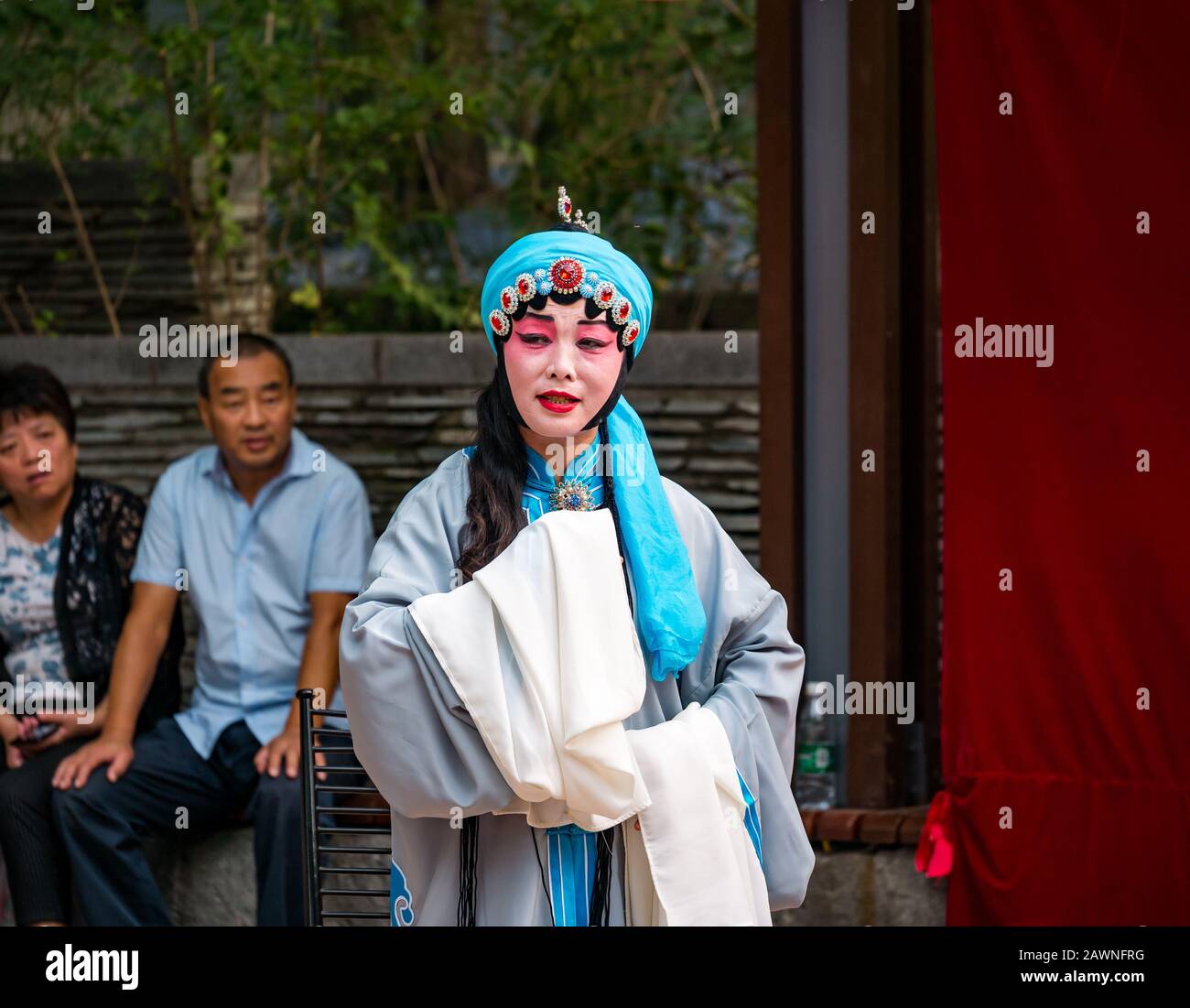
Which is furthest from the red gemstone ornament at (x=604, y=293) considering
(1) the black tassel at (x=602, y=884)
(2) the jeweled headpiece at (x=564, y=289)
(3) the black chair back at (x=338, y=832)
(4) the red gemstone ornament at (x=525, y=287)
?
(3) the black chair back at (x=338, y=832)

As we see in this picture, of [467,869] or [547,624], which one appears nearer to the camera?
[547,624]

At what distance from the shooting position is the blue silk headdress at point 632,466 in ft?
9.11

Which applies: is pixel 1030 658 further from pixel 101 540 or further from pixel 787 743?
pixel 101 540

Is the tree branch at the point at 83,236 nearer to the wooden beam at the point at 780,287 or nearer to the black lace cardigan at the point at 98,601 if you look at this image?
the black lace cardigan at the point at 98,601

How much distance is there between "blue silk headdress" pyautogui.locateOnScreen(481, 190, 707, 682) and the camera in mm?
2777

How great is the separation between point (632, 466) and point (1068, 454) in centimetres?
135

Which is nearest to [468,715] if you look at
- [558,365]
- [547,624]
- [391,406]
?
[547,624]

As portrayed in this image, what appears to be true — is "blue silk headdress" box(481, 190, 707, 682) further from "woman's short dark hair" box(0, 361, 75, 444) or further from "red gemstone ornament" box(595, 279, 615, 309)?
"woman's short dark hair" box(0, 361, 75, 444)

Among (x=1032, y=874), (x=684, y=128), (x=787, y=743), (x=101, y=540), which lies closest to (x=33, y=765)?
(x=101, y=540)

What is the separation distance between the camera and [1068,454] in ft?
12.3

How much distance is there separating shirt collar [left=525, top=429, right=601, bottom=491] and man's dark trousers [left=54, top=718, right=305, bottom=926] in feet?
5.46

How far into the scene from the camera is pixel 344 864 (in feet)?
15.1

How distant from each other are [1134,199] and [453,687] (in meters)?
2.06

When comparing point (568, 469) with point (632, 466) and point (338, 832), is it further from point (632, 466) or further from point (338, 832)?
point (338, 832)
